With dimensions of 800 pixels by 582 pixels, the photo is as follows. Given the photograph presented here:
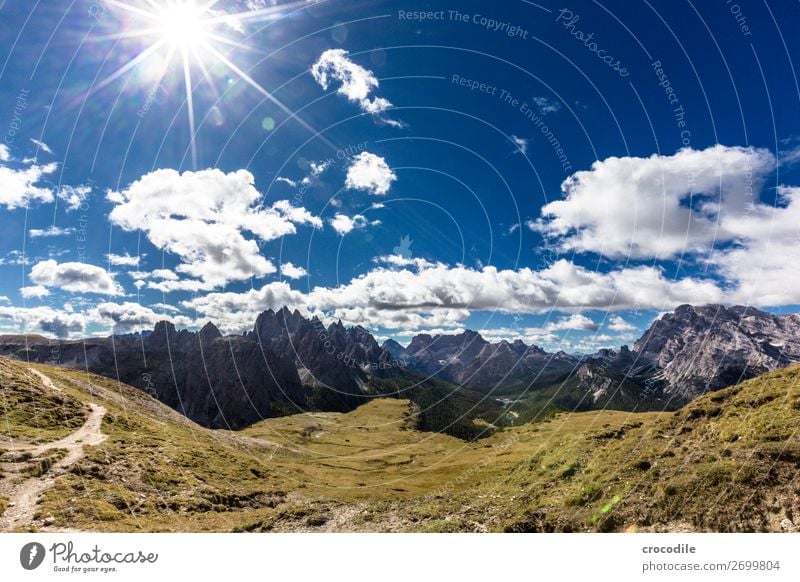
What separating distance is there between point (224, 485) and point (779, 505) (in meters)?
58.3

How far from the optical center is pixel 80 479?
37.5 metres

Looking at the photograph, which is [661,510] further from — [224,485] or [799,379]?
[224,485]
